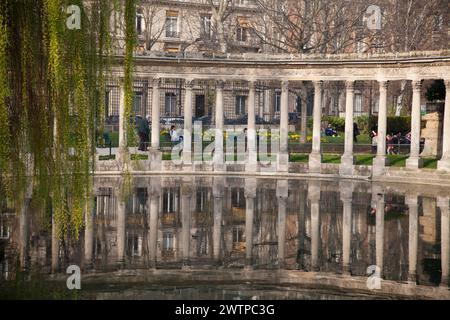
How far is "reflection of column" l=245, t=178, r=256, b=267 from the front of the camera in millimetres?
24531

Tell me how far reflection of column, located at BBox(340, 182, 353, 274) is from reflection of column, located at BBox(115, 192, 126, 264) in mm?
7208

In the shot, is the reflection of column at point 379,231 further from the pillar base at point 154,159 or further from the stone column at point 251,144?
the pillar base at point 154,159

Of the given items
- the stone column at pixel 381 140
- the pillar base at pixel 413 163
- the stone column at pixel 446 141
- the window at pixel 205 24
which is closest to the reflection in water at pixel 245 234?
the stone column at pixel 446 141

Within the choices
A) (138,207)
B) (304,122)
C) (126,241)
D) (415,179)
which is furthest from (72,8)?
(304,122)

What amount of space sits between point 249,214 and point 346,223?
4622 millimetres

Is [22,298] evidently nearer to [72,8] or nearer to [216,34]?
[72,8]

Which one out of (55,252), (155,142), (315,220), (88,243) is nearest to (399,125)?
(155,142)

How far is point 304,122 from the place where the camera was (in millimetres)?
58656

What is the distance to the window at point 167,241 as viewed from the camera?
25.1 m

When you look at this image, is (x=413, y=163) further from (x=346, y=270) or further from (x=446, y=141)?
(x=346, y=270)

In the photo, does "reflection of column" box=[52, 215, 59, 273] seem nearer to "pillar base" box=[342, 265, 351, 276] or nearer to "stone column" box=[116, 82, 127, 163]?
"stone column" box=[116, 82, 127, 163]

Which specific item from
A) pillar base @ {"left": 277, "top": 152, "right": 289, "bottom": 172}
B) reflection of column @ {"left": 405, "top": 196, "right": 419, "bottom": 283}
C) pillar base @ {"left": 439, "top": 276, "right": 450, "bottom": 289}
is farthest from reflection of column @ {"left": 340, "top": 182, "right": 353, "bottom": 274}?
pillar base @ {"left": 277, "top": 152, "right": 289, "bottom": 172}

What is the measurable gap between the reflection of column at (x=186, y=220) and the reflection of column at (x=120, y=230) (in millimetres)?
2061
